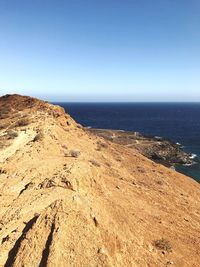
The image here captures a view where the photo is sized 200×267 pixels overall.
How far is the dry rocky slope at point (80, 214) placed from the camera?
53.2 ft

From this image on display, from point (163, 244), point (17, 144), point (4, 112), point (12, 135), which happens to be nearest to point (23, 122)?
point (12, 135)

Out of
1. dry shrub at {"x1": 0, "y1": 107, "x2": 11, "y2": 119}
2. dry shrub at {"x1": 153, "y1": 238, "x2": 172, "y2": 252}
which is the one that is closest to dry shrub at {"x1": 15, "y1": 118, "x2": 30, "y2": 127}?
dry shrub at {"x1": 0, "y1": 107, "x2": 11, "y2": 119}

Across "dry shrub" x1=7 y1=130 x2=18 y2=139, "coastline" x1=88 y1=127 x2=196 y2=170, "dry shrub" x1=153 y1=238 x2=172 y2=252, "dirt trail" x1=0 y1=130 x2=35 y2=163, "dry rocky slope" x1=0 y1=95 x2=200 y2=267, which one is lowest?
"coastline" x1=88 y1=127 x2=196 y2=170

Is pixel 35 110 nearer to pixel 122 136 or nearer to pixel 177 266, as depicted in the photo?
pixel 177 266

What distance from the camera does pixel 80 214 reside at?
17750 millimetres

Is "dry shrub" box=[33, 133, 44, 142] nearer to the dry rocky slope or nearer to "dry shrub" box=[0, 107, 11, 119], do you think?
the dry rocky slope

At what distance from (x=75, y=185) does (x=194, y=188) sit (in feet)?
73.9

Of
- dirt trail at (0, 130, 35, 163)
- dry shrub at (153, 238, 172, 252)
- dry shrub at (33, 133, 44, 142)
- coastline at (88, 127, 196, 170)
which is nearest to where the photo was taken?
dry shrub at (153, 238, 172, 252)

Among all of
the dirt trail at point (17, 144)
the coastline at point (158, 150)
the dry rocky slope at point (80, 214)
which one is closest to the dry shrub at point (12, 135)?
the dry rocky slope at point (80, 214)

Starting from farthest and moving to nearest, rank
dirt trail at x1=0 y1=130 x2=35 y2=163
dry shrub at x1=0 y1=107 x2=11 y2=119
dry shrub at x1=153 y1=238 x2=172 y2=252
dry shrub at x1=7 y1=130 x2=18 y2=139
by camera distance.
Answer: dry shrub at x1=0 y1=107 x2=11 y2=119, dry shrub at x1=7 y1=130 x2=18 y2=139, dirt trail at x1=0 y1=130 x2=35 y2=163, dry shrub at x1=153 y1=238 x2=172 y2=252

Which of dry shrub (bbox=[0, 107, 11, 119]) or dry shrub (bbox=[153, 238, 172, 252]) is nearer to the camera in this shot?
dry shrub (bbox=[153, 238, 172, 252])

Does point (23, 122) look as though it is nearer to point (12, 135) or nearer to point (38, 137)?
point (12, 135)

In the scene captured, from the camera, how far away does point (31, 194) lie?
66.7 feet

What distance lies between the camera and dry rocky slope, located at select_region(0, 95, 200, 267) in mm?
16219
